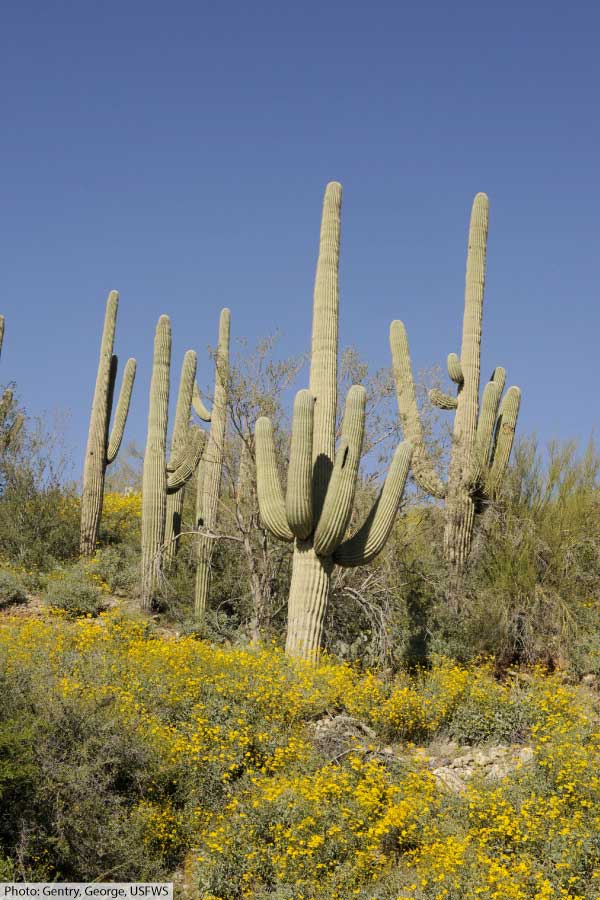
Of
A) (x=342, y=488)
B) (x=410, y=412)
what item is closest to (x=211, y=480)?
(x=410, y=412)

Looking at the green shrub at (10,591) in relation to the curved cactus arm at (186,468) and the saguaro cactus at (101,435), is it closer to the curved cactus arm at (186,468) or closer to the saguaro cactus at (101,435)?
the saguaro cactus at (101,435)

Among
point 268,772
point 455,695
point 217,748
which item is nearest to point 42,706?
point 217,748

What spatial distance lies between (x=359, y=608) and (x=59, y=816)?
8.39m

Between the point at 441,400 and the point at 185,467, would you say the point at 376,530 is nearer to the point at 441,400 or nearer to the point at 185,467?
the point at 441,400

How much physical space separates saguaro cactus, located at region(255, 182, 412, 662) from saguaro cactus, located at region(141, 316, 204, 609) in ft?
14.1

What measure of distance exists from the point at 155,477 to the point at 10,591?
301 cm

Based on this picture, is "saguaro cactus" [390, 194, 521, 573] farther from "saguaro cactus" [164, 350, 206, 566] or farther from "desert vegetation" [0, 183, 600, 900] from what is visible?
"saguaro cactus" [164, 350, 206, 566]

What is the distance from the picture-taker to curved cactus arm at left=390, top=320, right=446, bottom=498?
1573 centimetres

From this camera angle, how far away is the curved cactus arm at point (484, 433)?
15086 millimetres

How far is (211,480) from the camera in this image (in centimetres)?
1644

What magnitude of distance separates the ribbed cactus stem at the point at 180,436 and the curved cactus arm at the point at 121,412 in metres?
1.22

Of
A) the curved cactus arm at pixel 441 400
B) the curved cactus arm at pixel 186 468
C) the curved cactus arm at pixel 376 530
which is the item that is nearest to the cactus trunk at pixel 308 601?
the curved cactus arm at pixel 376 530

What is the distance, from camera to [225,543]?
54.1ft

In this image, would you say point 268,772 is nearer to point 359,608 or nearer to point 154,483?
point 359,608
